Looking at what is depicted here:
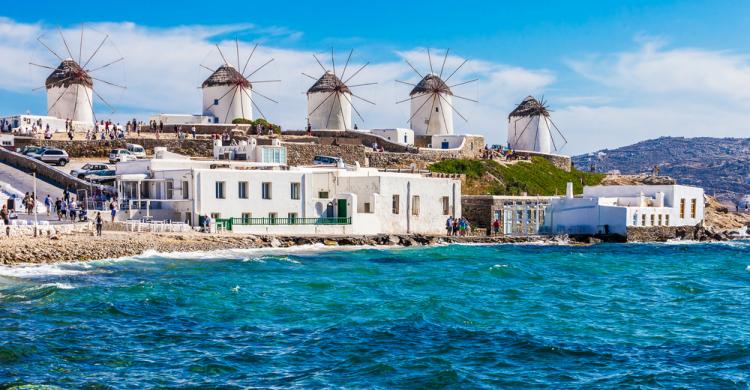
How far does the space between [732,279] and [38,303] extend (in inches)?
921

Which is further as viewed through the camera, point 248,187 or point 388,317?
point 248,187

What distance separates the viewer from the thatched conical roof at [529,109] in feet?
265

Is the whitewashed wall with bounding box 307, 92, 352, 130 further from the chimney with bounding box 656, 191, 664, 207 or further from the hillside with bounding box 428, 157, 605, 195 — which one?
the chimney with bounding box 656, 191, 664, 207

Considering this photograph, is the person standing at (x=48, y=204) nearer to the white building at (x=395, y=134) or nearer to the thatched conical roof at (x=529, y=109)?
the white building at (x=395, y=134)

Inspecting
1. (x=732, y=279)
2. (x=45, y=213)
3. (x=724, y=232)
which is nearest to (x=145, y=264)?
(x=45, y=213)

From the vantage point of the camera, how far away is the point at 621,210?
170 ft

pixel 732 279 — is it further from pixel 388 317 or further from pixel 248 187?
pixel 248 187

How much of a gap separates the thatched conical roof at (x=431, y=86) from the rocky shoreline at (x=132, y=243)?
110ft

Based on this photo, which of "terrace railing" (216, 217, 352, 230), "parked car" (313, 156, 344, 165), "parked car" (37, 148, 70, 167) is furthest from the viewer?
"parked car" (313, 156, 344, 165)

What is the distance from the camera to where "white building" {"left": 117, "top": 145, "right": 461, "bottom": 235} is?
40125 mm

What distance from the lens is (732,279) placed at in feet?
110

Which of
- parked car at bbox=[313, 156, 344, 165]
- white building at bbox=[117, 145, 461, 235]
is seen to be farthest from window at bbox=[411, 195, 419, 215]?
parked car at bbox=[313, 156, 344, 165]

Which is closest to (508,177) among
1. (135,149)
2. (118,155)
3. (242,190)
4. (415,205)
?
(415,205)

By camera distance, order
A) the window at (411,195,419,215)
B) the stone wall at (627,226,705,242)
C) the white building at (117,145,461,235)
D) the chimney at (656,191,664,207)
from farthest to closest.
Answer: the chimney at (656,191,664,207)
the stone wall at (627,226,705,242)
the window at (411,195,419,215)
the white building at (117,145,461,235)
